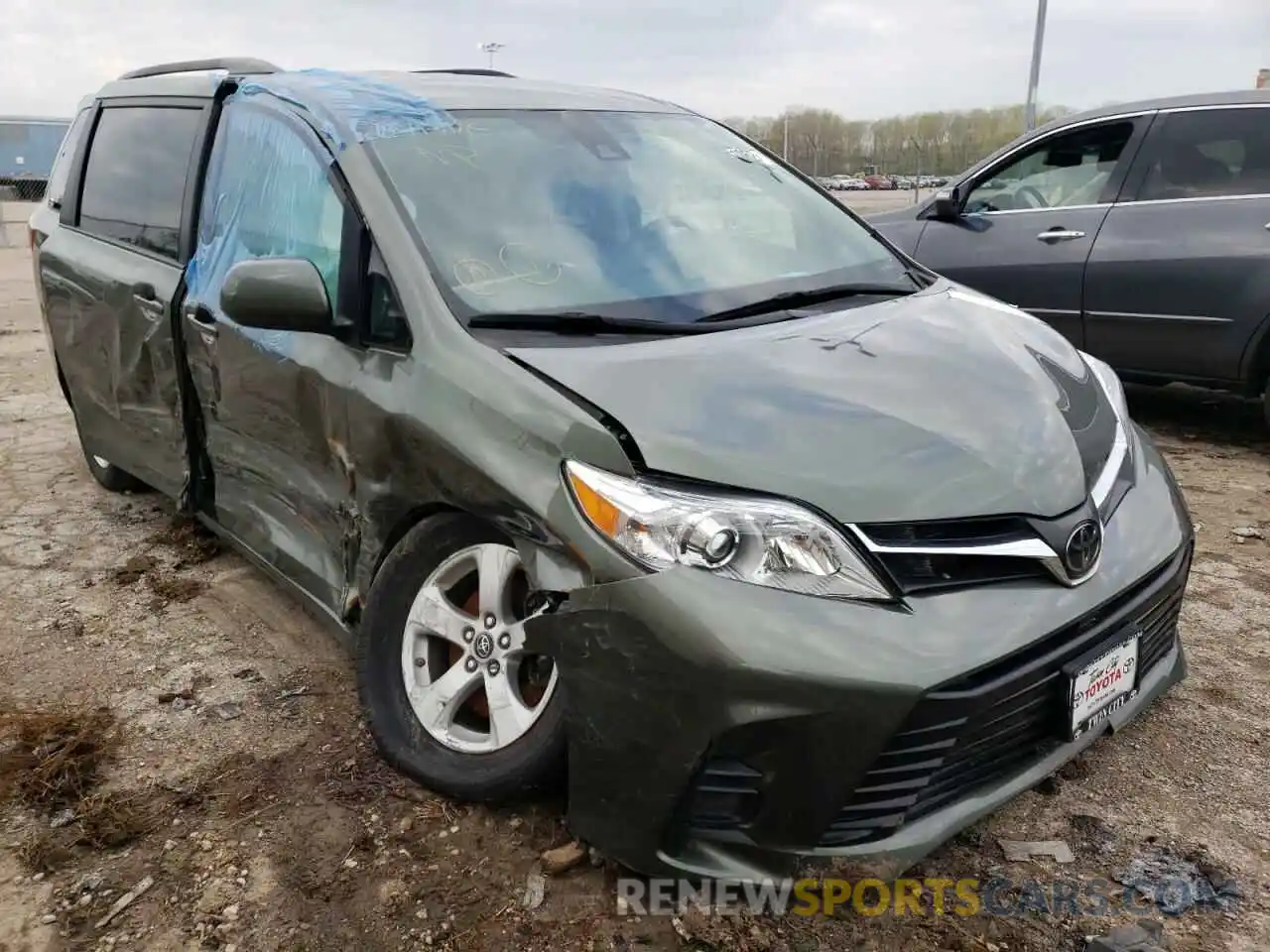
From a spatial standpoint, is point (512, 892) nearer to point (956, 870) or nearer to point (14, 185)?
point (956, 870)

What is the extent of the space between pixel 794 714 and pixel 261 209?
7.47 feet

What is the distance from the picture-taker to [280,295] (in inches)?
101

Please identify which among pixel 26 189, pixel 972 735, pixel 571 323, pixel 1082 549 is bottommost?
pixel 26 189

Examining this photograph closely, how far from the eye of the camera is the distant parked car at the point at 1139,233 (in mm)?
5000

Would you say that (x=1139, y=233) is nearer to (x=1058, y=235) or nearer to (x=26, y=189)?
(x=1058, y=235)

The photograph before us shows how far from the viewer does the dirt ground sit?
2127 mm

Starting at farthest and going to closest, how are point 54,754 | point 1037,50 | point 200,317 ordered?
point 1037,50 < point 200,317 < point 54,754

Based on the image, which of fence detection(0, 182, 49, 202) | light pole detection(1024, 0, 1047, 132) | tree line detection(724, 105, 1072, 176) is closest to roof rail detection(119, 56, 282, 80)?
light pole detection(1024, 0, 1047, 132)

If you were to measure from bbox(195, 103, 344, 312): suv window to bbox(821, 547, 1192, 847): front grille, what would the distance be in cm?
170

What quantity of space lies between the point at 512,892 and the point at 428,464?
3.02 ft

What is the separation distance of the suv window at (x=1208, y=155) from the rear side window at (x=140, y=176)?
14.4 ft

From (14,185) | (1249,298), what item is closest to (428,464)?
(1249,298)

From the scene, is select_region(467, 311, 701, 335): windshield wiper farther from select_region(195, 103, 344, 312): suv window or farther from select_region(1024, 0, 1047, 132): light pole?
select_region(1024, 0, 1047, 132): light pole

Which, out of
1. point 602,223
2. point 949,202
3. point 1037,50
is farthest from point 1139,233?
point 1037,50
